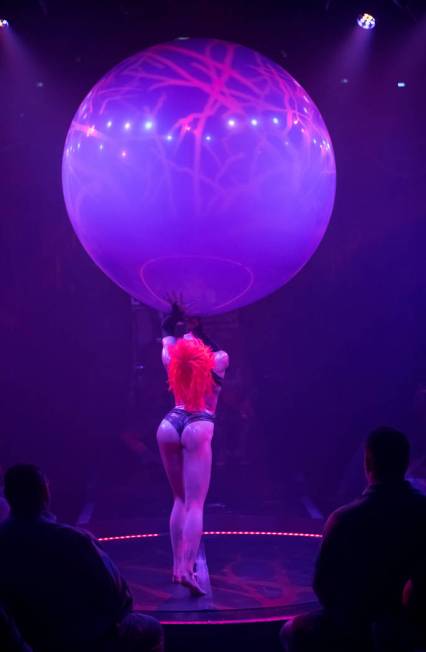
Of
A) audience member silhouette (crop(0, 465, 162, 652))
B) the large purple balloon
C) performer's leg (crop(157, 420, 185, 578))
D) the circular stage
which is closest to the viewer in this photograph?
audience member silhouette (crop(0, 465, 162, 652))

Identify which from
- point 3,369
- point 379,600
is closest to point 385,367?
point 3,369

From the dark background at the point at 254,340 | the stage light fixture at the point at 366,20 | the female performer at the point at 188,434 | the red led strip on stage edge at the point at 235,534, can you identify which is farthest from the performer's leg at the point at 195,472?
the stage light fixture at the point at 366,20

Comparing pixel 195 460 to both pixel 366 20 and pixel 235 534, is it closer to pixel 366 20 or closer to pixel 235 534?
pixel 235 534

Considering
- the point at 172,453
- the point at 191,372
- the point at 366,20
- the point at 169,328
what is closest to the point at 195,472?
the point at 172,453

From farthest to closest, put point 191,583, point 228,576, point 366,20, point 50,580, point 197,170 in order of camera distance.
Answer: point 366,20, point 228,576, point 191,583, point 197,170, point 50,580

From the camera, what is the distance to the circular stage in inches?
149

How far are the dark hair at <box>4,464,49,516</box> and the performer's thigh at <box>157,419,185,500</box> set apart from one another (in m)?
1.65

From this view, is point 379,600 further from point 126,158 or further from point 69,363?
point 69,363

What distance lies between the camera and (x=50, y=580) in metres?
2.56

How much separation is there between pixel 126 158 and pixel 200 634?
89.4 inches

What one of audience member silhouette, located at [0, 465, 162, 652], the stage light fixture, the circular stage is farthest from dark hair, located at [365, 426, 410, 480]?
the stage light fixture

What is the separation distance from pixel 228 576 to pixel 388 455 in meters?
2.18

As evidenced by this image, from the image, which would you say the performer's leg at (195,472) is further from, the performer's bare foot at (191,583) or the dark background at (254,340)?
the dark background at (254,340)

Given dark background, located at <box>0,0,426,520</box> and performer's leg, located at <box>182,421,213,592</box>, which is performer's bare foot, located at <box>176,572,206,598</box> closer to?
performer's leg, located at <box>182,421,213,592</box>
